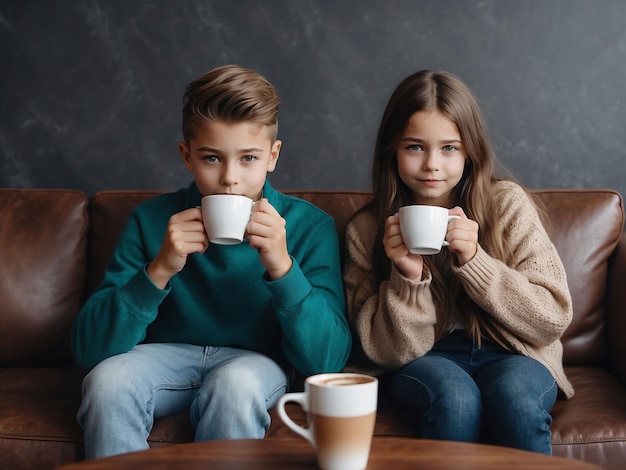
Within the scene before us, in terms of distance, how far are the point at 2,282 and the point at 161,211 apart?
0.52 metres

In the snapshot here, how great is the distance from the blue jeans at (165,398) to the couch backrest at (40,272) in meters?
0.49

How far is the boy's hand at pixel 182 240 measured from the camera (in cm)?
142

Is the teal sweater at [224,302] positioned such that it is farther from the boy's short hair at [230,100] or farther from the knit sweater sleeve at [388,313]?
the boy's short hair at [230,100]

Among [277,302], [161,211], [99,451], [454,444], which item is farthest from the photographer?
[161,211]

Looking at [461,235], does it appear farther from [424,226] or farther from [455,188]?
[455,188]

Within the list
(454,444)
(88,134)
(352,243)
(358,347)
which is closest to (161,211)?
(352,243)

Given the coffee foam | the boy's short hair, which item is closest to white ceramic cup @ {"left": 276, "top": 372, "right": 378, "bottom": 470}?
the coffee foam

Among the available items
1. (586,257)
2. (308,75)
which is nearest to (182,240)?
(586,257)

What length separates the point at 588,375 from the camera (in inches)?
71.4

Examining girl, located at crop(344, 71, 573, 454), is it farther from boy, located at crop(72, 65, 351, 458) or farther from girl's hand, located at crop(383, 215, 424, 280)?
boy, located at crop(72, 65, 351, 458)

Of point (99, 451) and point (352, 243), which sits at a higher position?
point (352, 243)

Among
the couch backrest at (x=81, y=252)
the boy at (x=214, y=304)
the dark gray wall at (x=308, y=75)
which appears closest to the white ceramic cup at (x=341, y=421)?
the boy at (x=214, y=304)

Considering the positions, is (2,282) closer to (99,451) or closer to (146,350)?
(146,350)

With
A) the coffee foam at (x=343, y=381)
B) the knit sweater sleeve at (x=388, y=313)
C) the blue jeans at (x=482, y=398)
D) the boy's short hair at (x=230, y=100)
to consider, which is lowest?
the blue jeans at (x=482, y=398)
